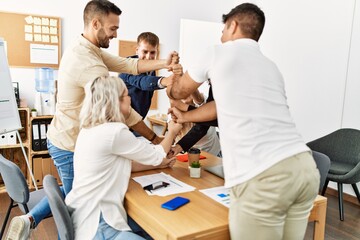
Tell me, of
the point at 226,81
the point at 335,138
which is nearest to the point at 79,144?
the point at 226,81

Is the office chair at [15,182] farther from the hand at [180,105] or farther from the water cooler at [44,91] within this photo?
the water cooler at [44,91]

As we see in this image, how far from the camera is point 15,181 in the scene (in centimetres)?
222

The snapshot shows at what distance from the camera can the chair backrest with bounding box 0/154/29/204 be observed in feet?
7.11

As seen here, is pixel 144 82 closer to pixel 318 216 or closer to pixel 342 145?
pixel 318 216

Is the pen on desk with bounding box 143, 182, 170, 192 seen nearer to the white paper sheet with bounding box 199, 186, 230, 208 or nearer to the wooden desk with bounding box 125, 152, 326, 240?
the wooden desk with bounding box 125, 152, 326, 240

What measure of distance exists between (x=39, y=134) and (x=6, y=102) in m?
0.91

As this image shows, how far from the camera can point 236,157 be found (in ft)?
4.50

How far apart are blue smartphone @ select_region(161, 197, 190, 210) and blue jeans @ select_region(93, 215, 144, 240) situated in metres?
0.21

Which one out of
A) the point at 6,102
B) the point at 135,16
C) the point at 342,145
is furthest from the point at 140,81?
the point at 342,145

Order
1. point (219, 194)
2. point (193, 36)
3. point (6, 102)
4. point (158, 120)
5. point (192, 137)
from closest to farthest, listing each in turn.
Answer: point (219, 194) < point (192, 137) < point (6, 102) < point (158, 120) < point (193, 36)

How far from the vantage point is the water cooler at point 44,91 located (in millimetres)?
4020

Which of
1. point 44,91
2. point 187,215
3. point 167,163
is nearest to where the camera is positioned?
point 187,215

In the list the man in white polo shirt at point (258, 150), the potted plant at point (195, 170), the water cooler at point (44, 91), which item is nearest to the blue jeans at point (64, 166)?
the potted plant at point (195, 170)

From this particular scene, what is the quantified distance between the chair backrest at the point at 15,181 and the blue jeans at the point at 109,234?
2.60 feet
